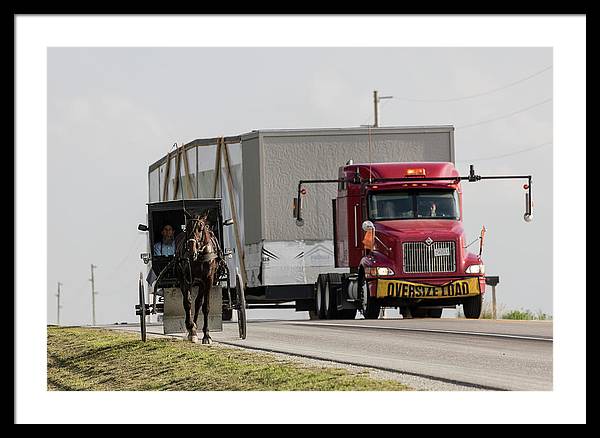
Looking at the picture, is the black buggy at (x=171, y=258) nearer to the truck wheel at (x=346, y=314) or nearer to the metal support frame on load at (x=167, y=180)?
the truck wheel at (x=346, y=314)

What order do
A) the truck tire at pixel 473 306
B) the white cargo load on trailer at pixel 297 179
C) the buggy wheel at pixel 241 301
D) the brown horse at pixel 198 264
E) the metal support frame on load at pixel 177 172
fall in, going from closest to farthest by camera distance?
1. the brown horse at pixel 198 264
2. the buggy wheel at pixel 241 301
3. the truck tire at pixel 473 306
4. the white cargo load on trailer at pixel 297 179
5. the metal support frame on load at pixel 177 172

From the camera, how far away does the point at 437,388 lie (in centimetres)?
1648

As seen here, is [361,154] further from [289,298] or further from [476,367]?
[476,367]

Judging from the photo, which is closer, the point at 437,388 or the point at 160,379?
the point at 437,388

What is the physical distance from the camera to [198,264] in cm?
2545

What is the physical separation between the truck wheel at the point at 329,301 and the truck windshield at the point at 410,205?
2.64 metres

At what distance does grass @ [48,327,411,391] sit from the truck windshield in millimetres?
6819

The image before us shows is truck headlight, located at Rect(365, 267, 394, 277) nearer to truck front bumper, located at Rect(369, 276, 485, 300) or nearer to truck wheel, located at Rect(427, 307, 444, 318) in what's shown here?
truck front bumper, located at Rect(369, 276, 485, 300)

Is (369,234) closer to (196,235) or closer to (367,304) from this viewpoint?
(367,304)

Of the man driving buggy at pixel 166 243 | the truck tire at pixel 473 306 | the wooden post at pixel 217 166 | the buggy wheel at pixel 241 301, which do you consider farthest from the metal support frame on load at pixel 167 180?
the buggy wheel at pixel 241 301

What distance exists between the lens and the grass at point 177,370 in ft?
59.5

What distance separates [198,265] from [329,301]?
11.3 meters

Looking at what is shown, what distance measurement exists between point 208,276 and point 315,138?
39.2ft

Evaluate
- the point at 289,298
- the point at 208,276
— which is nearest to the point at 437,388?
the point at 208,276
